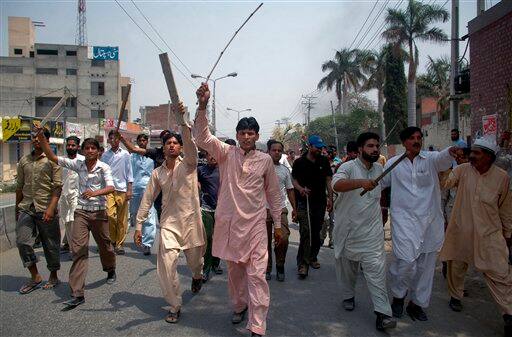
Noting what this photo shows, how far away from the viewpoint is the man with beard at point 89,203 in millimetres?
4820

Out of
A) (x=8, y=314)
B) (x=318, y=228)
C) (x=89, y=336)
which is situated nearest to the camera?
(x=89, y=336)

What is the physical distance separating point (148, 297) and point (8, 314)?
4.59 ft

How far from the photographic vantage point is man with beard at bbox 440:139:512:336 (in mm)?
3963

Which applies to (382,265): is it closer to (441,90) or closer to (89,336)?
(89,336)

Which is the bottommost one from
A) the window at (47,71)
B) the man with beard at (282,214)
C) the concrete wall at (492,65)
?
the man with beard at (282,214)

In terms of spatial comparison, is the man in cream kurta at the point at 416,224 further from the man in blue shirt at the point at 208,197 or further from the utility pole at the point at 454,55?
the utility pole at the point at 454,55

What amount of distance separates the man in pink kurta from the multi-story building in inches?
1846

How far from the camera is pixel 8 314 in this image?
436 cm

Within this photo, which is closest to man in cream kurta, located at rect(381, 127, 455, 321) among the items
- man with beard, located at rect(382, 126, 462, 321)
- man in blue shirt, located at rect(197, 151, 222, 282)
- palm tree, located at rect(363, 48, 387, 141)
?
man with beard, located at rect(382, 126, 462, 321)

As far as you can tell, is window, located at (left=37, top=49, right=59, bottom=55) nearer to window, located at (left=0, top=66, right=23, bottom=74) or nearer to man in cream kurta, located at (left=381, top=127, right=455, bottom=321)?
window, located at (left=0, top=66, right=23, bottom=74)

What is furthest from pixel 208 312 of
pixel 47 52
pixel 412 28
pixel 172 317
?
pixel 47 52

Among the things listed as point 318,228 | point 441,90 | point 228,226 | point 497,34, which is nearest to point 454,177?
point 318,228

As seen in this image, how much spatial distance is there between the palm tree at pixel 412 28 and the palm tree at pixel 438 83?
26.3 feet

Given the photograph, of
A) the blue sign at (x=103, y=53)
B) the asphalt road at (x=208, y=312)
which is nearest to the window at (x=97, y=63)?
the blue sign at (x=103, y=53)
